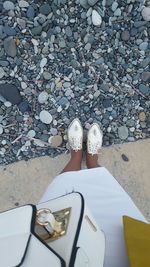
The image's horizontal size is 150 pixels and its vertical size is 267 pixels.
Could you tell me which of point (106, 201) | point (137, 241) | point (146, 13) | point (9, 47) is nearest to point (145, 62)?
point (146, 13)

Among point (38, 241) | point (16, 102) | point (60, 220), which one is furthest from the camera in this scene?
point (16, 102)

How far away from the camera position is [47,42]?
177 cm

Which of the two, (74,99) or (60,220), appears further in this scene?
(74,99)

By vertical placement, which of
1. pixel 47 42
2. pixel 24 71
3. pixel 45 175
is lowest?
pixel 45 175

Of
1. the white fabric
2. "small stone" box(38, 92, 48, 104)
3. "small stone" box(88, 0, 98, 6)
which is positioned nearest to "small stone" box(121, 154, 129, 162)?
the white fabric

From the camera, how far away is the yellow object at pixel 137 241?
3.84ft

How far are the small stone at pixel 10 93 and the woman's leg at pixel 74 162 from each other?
0.29 metres

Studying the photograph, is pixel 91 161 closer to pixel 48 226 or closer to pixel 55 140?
pixel 55 140

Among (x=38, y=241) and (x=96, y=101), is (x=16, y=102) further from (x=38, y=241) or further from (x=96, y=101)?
(x=38, y=241)

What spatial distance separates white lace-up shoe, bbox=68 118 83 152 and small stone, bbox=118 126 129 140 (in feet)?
0.50

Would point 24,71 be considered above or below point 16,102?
above

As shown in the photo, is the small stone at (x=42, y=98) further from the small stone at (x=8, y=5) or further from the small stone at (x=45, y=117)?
the small stone at (x=8, y=5)

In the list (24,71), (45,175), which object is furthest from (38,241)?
(24,71)

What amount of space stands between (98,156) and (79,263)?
85 centimetres
